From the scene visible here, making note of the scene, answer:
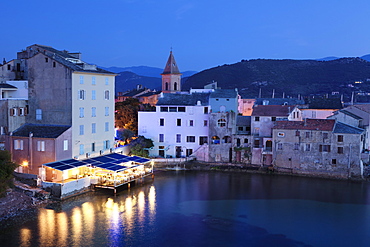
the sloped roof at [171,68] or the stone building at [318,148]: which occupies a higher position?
the sloped roof at [171,68]

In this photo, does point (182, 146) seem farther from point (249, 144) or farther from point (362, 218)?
point (362, 218)

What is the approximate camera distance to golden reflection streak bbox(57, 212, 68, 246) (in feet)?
68.3

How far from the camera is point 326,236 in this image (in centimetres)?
2261

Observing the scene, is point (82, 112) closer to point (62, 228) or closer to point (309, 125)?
point (62, 228)

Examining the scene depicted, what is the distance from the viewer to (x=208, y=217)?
25.4 meters

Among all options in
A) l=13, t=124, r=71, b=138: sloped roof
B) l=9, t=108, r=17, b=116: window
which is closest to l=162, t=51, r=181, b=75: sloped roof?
l=13, t=124, r=71, b=138: sloped roof

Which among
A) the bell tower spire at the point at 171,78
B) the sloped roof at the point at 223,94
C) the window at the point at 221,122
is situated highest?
the bell tower spire at the point at 171,78

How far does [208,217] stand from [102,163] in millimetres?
11108

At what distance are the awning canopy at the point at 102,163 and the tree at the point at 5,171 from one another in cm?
406

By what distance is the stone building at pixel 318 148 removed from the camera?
35969mm

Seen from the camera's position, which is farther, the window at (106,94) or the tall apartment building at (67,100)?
the window at (106,94)

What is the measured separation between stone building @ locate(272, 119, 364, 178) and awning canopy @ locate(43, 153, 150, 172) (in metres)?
14.1

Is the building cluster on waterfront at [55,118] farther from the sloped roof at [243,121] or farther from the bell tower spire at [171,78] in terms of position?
the bell tower spire at [171,78]

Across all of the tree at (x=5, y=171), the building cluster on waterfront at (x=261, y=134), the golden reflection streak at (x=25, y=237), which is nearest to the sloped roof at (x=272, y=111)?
the building cluster on waterfront at (x=261, y=134)
